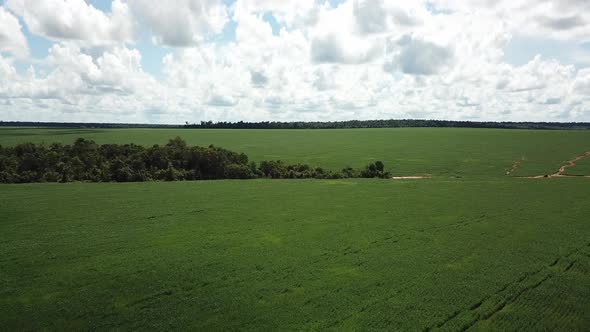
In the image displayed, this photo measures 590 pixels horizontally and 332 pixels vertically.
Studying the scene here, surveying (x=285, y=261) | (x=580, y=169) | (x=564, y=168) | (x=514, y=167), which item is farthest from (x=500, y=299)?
(x=564, y=168)

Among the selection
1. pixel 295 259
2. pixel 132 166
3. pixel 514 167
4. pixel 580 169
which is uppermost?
pixel 132 166

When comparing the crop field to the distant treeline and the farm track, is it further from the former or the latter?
the distant treeline

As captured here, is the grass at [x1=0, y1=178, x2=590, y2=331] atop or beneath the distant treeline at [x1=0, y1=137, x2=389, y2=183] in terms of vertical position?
beneath

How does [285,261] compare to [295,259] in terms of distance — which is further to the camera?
[295,259]

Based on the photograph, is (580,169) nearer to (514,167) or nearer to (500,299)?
(514,167)

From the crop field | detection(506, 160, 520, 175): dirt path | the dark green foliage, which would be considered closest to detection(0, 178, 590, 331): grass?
the crop field

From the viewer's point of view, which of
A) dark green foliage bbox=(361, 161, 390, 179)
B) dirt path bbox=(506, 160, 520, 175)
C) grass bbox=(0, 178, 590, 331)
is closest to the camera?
grass bbox=(0, 178, 590, 331)
